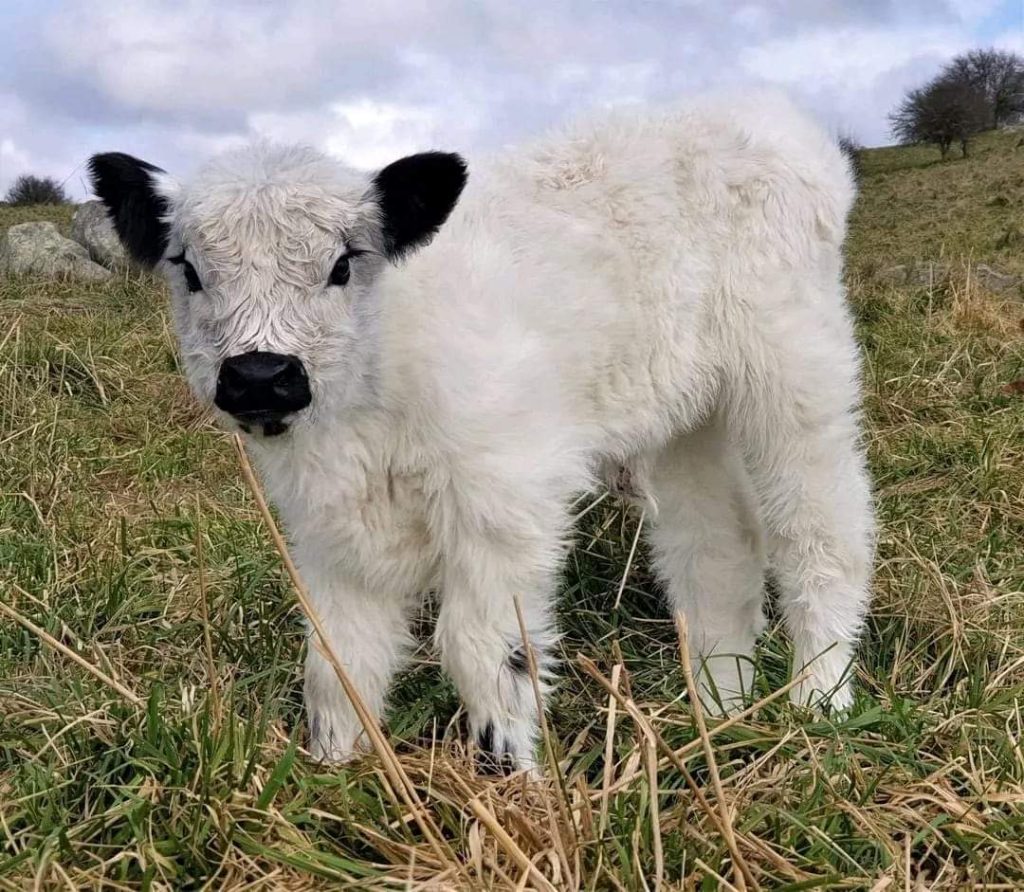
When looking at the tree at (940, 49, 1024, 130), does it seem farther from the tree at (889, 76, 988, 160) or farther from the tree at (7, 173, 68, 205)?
A: the tree at (7, 173, 68, 205)

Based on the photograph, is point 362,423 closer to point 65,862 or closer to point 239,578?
point 65,862

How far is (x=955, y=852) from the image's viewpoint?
283 cm

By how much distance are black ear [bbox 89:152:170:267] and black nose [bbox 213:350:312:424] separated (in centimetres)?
78

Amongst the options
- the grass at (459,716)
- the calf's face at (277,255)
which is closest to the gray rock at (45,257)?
the grass at (459,716)

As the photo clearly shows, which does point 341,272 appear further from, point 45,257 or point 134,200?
point 45,257

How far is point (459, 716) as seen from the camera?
366cm

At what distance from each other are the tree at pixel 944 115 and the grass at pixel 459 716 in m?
47.1

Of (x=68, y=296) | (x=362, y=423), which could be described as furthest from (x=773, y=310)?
(x=68, y=296)

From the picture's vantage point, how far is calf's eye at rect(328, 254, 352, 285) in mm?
3004

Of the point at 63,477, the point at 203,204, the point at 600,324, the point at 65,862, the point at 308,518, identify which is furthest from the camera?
the point at 63,477

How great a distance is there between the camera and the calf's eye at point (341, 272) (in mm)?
3004

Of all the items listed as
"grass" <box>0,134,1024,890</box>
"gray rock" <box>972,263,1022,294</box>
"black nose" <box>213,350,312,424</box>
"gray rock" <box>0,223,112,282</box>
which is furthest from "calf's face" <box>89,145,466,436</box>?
"gray rock" <box>0,223,112,282</box>

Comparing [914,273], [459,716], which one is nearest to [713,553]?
[459,716]

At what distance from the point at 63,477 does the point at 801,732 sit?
15.6ft
